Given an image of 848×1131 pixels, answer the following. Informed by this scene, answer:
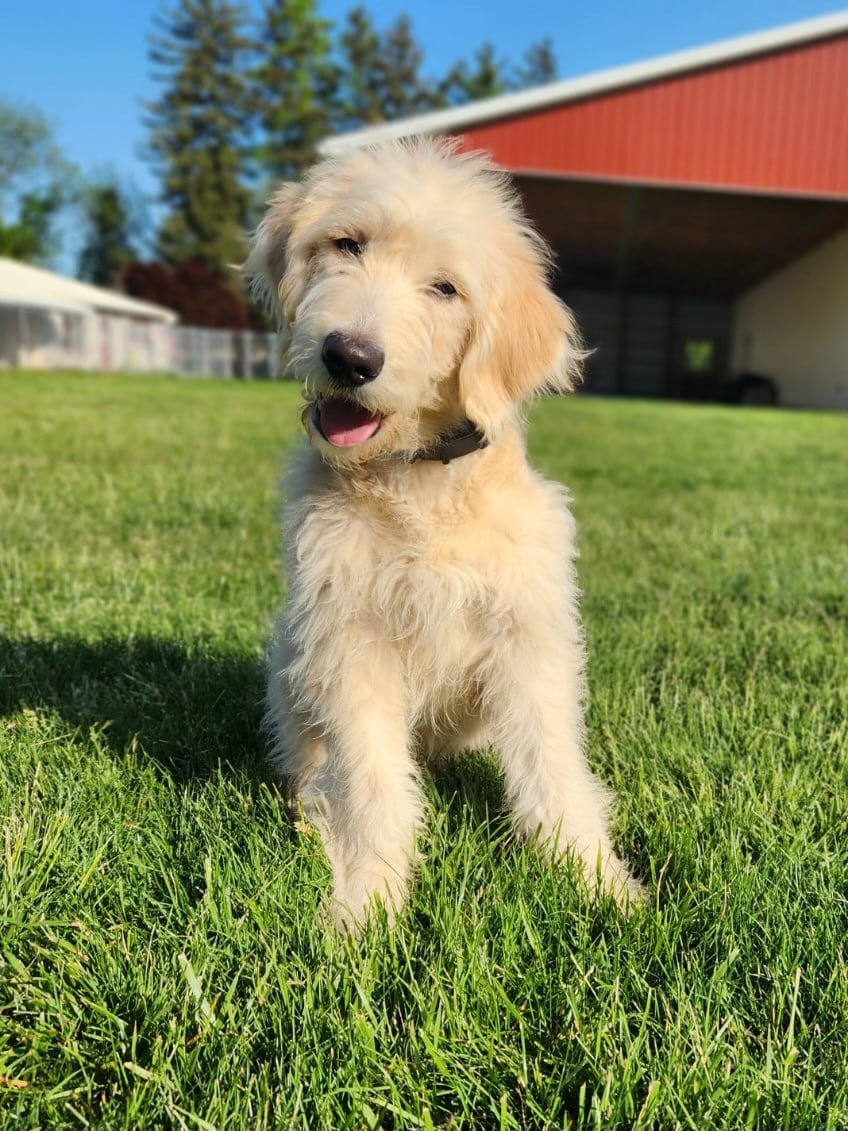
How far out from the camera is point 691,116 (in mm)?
18719

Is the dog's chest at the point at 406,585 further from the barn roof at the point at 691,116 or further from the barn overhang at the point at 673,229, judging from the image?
the barn roof at the point at 691,116

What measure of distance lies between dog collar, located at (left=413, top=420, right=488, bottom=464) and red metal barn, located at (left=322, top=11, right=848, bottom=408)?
12.0 metres

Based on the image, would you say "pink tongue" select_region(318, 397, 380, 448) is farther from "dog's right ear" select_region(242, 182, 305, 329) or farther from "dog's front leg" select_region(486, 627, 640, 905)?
"dog's front leg" select_region(486, 627, 640, 905)

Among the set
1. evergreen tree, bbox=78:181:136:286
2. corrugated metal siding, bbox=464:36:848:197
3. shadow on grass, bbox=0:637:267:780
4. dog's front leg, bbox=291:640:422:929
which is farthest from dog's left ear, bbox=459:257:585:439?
evergreen tree, bbox=78:181:136:286

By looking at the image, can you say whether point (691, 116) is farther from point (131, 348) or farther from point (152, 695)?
point (131, 348)

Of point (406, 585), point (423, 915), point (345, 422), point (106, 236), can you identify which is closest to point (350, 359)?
point (345, 422)

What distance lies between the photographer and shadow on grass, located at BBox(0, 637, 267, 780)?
8.12 ft

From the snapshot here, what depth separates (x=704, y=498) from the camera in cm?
714

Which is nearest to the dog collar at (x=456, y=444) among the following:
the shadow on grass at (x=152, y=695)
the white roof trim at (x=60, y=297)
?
the shadow on grass at (x=152, y=695)

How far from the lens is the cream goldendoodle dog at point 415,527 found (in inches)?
77.0

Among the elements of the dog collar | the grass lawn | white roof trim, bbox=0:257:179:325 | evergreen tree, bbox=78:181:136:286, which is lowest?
the grass lawn

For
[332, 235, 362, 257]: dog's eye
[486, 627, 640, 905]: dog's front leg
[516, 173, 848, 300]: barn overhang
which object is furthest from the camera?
[516, 173, 848, 300]: barn overhang

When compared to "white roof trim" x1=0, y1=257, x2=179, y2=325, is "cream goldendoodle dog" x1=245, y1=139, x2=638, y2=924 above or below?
below

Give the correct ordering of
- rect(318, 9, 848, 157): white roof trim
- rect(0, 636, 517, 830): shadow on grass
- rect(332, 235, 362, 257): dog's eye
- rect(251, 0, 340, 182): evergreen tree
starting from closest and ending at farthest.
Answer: rect(332, 235, 362, 257): dog's eye → rect(0, 636, 517, 830): shadow on grass → rect(318, 9, 848, 157): white roof trim → rect(251, 0, 340, 182): evergreen tree
